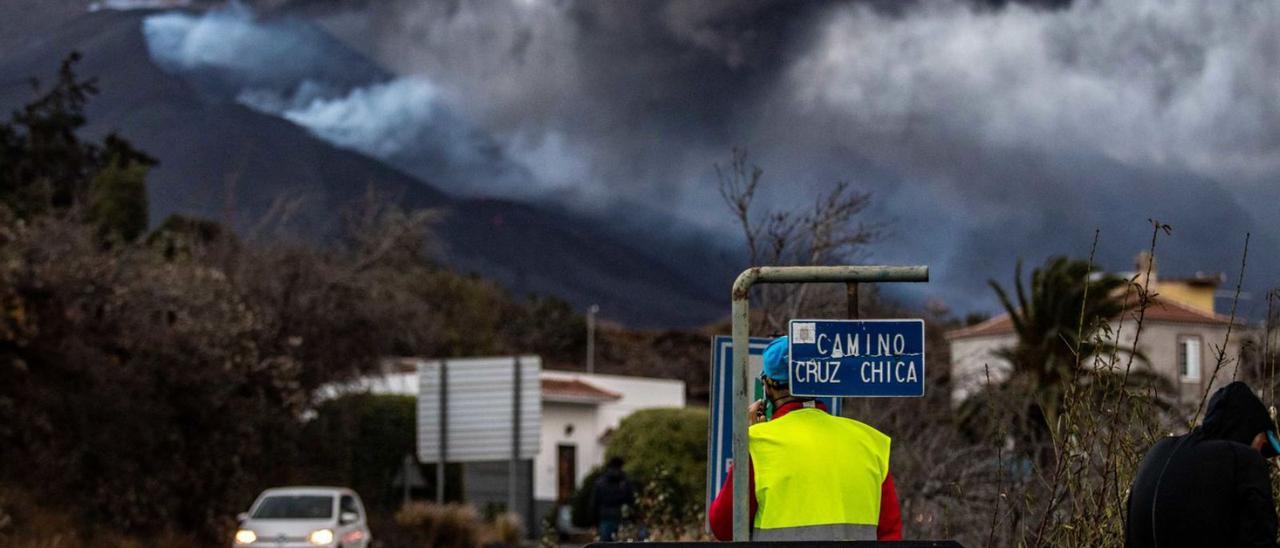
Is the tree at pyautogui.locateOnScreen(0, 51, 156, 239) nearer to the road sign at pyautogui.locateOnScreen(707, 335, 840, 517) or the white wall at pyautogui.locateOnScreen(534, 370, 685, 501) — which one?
the white wall at pyautogui.locateOnScreen(534, 370, 685, 501)

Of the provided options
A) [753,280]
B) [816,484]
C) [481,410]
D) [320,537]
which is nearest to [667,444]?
[481,410]

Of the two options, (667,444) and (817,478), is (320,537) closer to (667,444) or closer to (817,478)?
(667,444)

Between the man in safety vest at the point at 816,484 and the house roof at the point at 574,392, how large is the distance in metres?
52.4

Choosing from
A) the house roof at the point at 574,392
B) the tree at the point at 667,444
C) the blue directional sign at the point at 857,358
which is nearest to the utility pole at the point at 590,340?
the house roof at the point at 574,392

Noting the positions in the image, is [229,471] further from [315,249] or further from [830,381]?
[830,381]

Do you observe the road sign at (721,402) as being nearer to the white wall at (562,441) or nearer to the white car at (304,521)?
the white car at (304,521)

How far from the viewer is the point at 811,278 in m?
7.33

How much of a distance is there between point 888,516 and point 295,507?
2547 cm

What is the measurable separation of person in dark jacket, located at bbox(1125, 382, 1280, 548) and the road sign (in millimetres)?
3260

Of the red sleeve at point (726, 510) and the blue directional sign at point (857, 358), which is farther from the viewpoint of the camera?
the blue directional sign at point (857, 358)

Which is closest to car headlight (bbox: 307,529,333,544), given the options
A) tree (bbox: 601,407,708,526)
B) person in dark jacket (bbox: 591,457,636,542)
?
person in dark jacket (bbox: 591,457,636,542)

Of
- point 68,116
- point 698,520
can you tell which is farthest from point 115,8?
point 698,520

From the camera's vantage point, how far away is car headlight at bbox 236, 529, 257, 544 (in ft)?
97.8

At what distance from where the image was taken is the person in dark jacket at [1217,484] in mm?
6465
